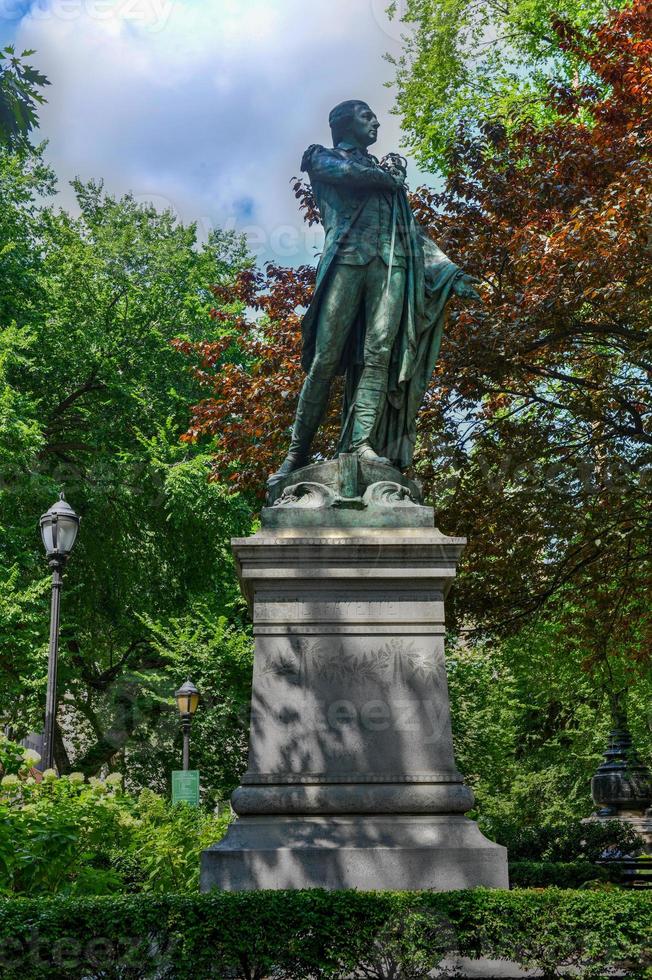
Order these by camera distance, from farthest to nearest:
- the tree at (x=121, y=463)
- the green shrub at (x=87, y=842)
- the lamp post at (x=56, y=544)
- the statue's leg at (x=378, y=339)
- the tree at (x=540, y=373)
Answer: the tree at (x=121, y=463), the tree at (x=540, y=373), the lamp post at (x=56, y=544), the statue's leg at (x=378, y=339), the green shrub at (x=87, y=842)

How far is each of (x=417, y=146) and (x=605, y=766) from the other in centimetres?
1731

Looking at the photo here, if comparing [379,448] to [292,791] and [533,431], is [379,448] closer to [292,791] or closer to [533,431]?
[292,791]

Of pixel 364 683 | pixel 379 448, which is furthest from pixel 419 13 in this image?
pixel 364 683

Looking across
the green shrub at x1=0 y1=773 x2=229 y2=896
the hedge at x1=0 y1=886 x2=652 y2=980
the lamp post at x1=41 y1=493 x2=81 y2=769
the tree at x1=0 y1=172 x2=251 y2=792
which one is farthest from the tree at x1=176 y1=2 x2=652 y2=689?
the hedge at x1=0 y1=886 x2=652 y2=980

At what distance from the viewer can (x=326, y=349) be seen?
27.3ft

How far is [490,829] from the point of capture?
48.7 feet

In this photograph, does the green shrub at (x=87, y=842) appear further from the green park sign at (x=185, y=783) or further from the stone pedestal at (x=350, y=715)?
the green park sign at (x=185, y=783)

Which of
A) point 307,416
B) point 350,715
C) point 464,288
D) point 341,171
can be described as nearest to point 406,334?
point 464,288

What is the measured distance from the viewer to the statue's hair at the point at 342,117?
27.6 feet

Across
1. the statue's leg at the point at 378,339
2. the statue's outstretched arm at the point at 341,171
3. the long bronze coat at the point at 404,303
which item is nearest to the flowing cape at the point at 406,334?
the long bronze coat at the point at 404,303

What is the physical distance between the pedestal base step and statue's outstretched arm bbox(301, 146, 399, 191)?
4637mm

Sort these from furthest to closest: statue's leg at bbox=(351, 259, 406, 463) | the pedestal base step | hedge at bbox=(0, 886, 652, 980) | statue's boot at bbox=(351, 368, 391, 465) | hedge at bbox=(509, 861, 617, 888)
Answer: hedge at bbox=(509, 861, 617, 888) < statue's leg at bbox=(351, 259, 406, 463) < statue's boot at bbox=(351, 368, 391, 465) < the pedestal base step < hedge at bbox=(0, 886, 652, 980)

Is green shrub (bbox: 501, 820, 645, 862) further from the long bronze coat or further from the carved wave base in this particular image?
the long bronze coat

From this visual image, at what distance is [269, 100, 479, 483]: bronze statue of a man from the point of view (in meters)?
8.21
